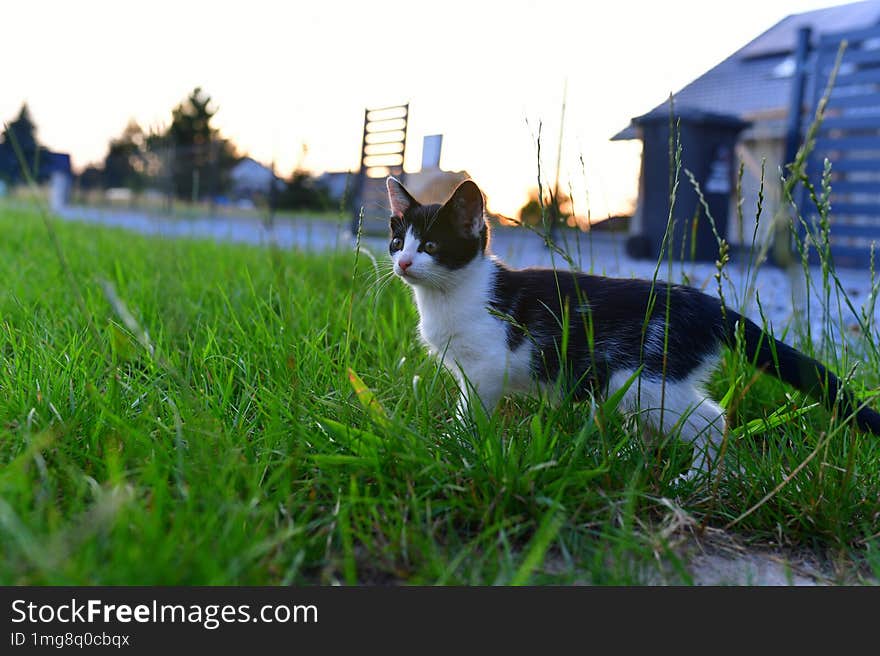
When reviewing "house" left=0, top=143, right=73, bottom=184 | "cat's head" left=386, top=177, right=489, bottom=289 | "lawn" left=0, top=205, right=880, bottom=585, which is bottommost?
"lawn" left=0, top=205, right=880, bottom=585

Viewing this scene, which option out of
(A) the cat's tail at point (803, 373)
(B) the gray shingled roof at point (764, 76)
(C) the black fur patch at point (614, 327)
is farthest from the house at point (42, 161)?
(B) the gray shingled roof at point (764, 76)

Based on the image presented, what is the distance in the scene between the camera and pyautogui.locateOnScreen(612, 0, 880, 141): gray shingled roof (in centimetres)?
740

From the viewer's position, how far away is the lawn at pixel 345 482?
1084 mm

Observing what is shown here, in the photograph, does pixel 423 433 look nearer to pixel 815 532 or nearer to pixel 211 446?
pixel 211 446

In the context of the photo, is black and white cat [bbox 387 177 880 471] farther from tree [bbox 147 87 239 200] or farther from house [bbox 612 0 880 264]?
house [bbox 612 0 880 264]

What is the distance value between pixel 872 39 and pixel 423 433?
724 centimetres

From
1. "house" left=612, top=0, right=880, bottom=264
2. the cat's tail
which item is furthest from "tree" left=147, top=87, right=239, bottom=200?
"house" left=612, top=0, right=880, bottom=264

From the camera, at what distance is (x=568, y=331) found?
6.13ft

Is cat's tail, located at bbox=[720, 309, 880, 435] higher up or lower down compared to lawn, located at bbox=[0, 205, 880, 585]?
higher up

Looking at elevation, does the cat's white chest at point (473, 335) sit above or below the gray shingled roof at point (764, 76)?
below

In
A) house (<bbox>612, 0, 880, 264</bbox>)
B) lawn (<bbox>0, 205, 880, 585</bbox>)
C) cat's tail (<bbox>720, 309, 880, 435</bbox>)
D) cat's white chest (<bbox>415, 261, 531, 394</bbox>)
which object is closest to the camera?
lawn (<bbox>0, 205, 880, 585</bbox>)

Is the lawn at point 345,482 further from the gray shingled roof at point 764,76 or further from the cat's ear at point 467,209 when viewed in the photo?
the gray shingled roof at point 764,76

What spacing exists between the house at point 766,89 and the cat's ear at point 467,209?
5107 mm

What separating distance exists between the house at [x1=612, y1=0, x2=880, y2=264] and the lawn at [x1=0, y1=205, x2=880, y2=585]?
222 inches
